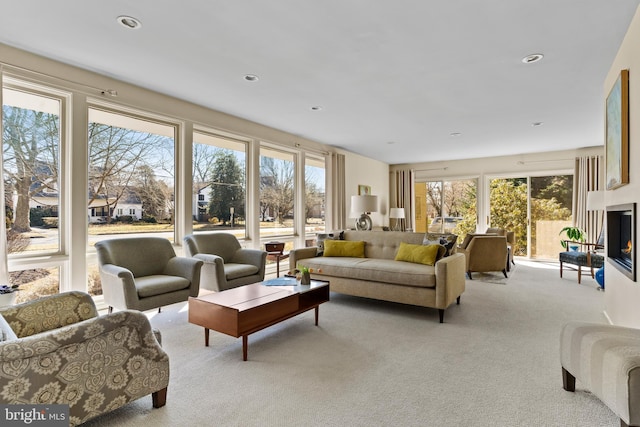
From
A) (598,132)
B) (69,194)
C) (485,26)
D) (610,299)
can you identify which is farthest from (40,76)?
(598,132)

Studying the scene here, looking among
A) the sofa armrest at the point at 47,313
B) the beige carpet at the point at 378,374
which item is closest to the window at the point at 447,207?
the beige carpet at the point at 378,374

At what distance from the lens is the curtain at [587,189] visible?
6848mm

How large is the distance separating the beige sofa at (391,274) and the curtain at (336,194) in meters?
2.36

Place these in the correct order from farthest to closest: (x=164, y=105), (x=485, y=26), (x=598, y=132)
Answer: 1. (x=598, y=132)
2. (x=164, y=105)
3. (x=485, y=26)

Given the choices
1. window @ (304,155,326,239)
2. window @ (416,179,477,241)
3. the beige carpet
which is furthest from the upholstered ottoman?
window @ (416,179,477,241)

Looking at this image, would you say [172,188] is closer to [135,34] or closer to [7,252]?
[7,252]

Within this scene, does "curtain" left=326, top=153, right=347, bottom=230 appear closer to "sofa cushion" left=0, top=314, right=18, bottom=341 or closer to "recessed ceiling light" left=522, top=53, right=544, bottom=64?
"recessed ceiling light" left=522, top=53, right=544, bottom=64

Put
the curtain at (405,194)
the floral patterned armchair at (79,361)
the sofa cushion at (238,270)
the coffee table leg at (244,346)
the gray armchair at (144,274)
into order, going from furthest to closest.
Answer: the curtain at (405,194) → the sofa cushion at (238,270) → the gray armchair at (144,274) → the coffee table leg at (244,346) → the floral patterned armchair at (79,361)

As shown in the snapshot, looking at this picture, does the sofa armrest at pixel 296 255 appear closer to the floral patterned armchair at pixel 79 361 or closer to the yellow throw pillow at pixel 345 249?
the yellow throw pillow at pixel 345 249

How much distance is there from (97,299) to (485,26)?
4.58 m

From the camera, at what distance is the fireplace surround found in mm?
2674

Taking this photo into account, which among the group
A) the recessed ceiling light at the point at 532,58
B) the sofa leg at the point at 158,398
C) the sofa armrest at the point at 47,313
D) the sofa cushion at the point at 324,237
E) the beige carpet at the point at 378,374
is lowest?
the beige carpet at the point at 378,374

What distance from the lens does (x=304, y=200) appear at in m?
6.49

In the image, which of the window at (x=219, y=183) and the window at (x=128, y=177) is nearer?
the window at (x=128, y=177)
